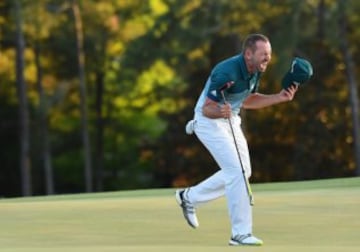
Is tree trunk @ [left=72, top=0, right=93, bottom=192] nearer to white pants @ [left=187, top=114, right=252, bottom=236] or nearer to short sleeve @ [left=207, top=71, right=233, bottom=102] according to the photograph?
white pants @ [left=187, top=114, right=252, bottom=236]

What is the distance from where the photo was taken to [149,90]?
202ft

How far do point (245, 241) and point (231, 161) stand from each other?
734 millimetres

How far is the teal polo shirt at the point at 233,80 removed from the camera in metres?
10.9

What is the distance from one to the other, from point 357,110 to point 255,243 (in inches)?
1645

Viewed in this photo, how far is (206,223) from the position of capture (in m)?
13.5

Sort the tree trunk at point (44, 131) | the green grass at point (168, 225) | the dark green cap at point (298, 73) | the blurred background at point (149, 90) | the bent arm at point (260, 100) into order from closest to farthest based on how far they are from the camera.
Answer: the green grass at point (168, 225)
the dark green cap at point (298, 73)
the bent arm at point (260, 100)
the blurred background at point (149, 90)
the tree trunk at point (44, 131)

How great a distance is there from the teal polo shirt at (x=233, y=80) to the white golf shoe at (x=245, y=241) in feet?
3.60

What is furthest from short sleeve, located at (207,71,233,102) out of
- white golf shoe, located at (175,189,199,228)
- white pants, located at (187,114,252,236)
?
white golf shoe, located at (175,189,199,228)

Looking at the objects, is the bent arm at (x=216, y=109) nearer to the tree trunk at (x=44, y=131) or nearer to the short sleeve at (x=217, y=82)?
the short sleeve at (x=217, y=82)

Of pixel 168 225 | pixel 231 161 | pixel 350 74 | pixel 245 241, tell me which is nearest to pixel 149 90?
pixel 350 74

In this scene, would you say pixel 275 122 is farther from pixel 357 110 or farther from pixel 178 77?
pixel 357 110

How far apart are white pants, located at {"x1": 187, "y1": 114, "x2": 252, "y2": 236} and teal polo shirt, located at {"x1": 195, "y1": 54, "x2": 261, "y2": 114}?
0.19m

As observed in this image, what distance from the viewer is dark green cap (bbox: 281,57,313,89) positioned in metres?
11.4

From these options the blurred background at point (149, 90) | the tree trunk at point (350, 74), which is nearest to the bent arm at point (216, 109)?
the blurred background at point (149, 90)
